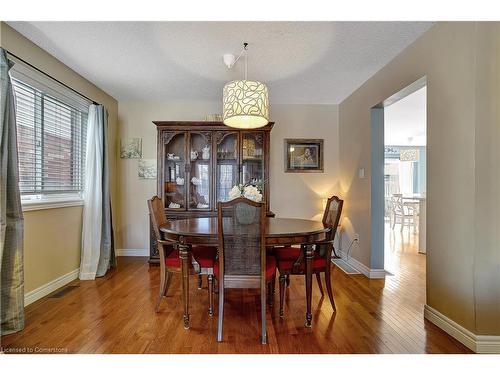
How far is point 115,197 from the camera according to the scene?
14.3 ft

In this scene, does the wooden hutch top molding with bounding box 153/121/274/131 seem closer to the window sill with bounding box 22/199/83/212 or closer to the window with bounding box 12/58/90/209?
the window with bounding box 12/58/90/209

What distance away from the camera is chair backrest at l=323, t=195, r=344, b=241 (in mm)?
2467

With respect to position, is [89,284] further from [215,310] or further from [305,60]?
[305,60]

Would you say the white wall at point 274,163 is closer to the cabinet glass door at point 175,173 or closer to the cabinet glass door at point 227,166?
the cabinet glass door at point 175,173

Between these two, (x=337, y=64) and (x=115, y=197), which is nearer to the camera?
(x=337, y=64)

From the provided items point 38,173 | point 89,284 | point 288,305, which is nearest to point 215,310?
point 288,305

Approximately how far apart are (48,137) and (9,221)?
1186mm

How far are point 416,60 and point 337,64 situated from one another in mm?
776

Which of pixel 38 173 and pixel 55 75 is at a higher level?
pixel 55 75

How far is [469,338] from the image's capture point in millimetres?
1899

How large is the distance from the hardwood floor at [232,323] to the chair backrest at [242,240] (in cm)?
48

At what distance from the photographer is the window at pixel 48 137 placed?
265 centimetres

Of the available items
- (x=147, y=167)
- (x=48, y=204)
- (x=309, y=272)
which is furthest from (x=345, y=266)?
(x=48, y=204)

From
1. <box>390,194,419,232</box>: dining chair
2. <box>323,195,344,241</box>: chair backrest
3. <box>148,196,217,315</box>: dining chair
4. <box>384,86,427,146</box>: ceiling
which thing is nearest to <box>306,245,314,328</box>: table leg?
<box>323,195,344,241</box>: chair backrest
